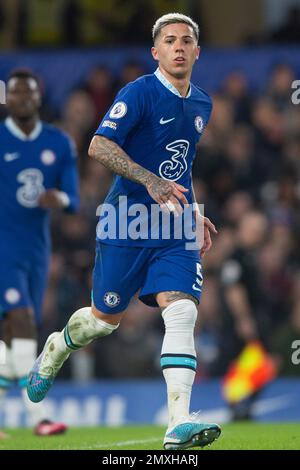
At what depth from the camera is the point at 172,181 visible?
7578 mm

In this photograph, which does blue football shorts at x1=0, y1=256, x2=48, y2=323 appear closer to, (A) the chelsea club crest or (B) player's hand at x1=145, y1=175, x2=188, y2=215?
(A) the chelsea club crest

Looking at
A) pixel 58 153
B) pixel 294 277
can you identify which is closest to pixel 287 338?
pixel 294 277

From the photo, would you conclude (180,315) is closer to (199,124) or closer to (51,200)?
(199,124)

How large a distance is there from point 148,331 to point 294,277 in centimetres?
173

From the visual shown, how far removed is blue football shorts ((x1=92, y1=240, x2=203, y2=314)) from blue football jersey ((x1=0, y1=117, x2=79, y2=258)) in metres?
2.44

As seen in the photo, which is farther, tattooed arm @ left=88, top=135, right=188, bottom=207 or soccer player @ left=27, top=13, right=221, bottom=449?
soccer player @ left=27, top=13, right=221, bottom=449

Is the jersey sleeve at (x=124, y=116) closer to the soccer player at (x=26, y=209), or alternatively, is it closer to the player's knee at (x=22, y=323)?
the soccer player at (x=26, y=209)

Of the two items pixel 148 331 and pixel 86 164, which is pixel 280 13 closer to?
pixel 86 164

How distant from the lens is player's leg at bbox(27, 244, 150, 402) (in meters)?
7.82

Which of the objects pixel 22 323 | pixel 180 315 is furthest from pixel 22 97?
pixel 180 315

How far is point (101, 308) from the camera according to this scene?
7.94m

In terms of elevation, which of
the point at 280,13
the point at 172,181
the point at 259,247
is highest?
the point at 280,13

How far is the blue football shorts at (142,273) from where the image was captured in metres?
7.63

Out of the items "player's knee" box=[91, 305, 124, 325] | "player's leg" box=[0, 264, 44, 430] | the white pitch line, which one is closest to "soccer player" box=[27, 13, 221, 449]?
"player's knee" box=[91, 305, 124, 325]
